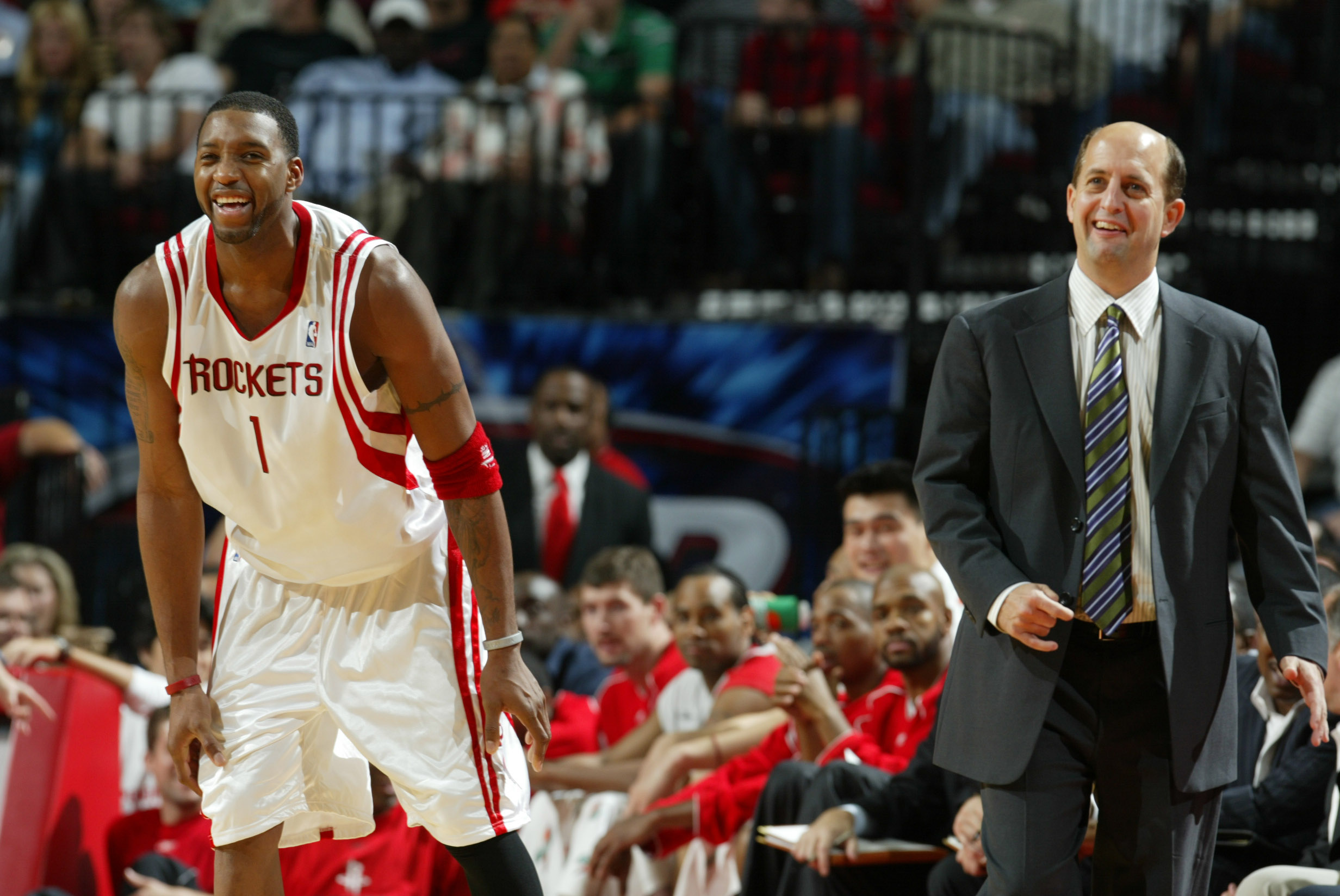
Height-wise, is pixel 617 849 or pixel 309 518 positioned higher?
pixel 309 518

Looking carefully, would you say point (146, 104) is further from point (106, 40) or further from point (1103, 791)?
point (1103, 791)

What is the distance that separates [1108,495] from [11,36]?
343 inches

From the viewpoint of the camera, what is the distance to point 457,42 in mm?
9484

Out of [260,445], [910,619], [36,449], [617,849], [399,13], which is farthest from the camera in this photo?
[399,13]

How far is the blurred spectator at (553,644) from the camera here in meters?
6.50

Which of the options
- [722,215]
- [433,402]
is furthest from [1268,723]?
[722,215]

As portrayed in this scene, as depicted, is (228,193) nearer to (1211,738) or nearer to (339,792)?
(339,792)

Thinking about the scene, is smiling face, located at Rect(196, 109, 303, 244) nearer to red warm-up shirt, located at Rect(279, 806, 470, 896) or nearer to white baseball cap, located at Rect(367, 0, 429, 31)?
red warm-up shirt, located at Rect(279, 806, 470, 896)

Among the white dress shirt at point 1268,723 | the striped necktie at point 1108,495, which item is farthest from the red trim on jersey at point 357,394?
the white dress shirt at point 1268,723

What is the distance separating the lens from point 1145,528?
3.14 m

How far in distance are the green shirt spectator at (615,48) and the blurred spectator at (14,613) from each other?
13.0 ft

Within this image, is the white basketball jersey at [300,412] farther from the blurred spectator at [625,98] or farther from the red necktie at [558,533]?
the blurred spectator at [625,98]

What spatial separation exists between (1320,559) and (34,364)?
6436 mm

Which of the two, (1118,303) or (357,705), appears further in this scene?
(357,705)
